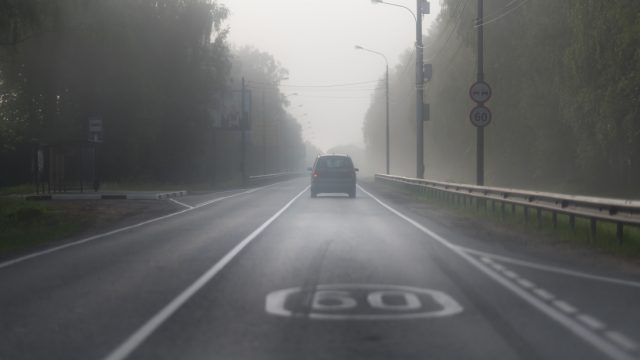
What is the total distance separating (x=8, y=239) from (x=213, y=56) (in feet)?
148

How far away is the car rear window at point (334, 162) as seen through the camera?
35406 millimetres

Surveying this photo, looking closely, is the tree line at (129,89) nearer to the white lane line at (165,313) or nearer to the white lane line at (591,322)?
the white lane line at (165,313)

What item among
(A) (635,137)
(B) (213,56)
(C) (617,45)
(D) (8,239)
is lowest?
(D) (8,239)

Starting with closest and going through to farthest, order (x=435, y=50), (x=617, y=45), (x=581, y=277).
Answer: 1. (x=581, y=277)
2. (x=617, y=45)
3. (x=435, y=50)

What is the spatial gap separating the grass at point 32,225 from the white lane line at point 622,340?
10703 mm

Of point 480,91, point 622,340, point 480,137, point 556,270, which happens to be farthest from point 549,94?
point 622,340

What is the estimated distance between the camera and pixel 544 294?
31.4 ft

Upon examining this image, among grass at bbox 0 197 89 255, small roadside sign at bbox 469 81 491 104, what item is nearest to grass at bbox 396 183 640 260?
small roadside sign at bbox 469 81 491 104

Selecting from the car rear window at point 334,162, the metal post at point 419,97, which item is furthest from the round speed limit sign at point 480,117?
the metal post at point 419,97

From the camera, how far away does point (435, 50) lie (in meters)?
66.2

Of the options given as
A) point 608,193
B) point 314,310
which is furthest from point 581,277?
point 608,193

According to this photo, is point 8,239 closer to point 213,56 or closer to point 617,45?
point 617,45

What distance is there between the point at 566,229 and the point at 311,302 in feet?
33.8

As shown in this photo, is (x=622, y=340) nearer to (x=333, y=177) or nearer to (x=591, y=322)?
(x=591, y=322)
